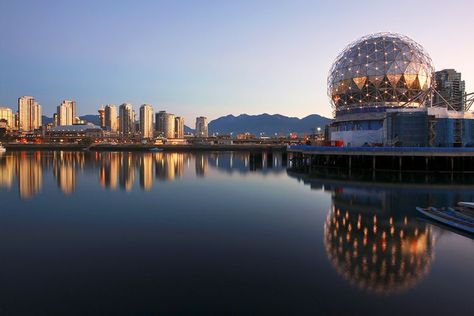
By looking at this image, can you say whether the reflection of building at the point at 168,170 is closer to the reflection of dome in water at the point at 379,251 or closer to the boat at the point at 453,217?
the reflection of dome in water at the point at 379,251

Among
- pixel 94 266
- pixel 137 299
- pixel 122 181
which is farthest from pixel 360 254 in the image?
pixel 122 181

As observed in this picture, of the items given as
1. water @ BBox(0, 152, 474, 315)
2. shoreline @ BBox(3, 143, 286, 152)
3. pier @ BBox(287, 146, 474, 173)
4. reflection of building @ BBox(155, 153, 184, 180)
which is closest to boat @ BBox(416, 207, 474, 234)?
water @ BBox(0, 152, 474, 315)

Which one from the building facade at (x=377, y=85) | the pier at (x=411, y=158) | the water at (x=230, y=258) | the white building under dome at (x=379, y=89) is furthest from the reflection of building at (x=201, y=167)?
the water at (x=230, y=258)

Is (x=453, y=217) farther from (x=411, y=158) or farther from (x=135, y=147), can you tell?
(x=135, y=147)

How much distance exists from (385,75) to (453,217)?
44.6 metres

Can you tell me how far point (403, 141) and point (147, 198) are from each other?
1461 inches

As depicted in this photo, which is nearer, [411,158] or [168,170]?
[411,158]

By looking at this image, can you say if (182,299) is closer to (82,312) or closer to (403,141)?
(82,312)

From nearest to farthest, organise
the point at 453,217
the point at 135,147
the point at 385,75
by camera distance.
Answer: the point at 453,217, the point at 385,75, the point at 135,147

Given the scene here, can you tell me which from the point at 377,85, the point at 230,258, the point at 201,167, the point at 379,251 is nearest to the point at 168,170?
the point at 201,167

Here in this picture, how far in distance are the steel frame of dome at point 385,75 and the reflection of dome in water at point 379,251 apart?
43898 mm

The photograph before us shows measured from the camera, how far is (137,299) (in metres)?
10.5

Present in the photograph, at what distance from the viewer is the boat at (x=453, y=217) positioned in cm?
1841

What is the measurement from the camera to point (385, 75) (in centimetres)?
5972
